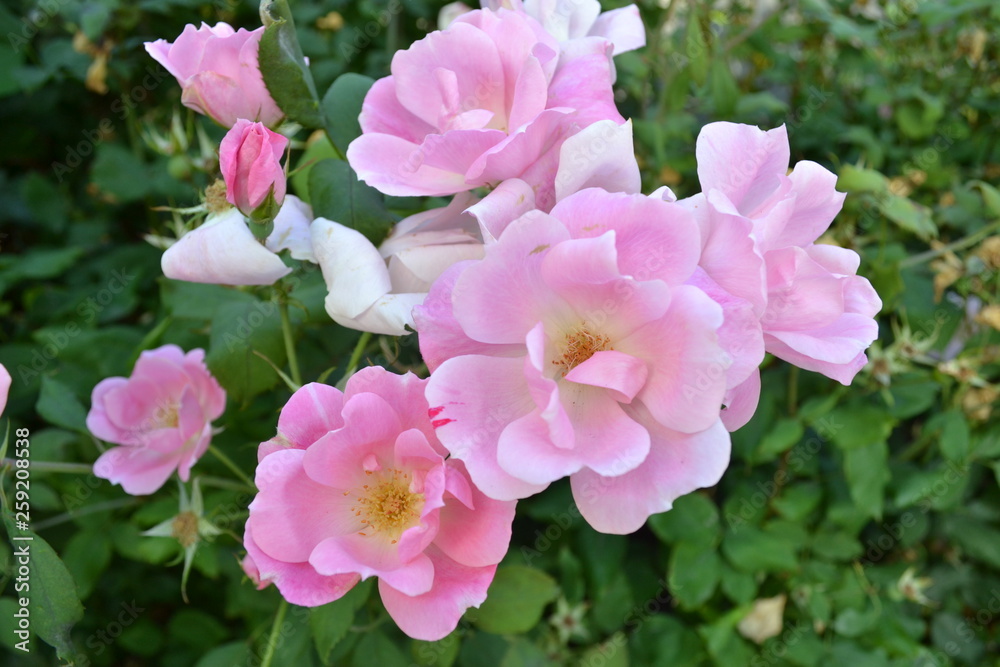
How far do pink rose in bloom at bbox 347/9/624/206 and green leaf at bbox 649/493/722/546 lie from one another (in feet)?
2.99

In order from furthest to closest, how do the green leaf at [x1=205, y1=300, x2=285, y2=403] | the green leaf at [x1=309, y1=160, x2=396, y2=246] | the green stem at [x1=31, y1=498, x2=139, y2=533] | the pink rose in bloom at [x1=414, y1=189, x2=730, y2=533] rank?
the green stem at [x1=31, y1=498, x2=139, y2=533] → the green leaf at [x1=205, y1=300, x2=285, y2=403] → the green leaf at [x1=309, y1=160, x2=396, y2=246] → the pink rose in bloom at [x1=414, y1=189, x2=730, y2=533]

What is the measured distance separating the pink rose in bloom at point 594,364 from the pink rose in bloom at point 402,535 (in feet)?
0.22

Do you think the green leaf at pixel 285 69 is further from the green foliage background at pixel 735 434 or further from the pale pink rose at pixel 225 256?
the green foliage background at pixel 735 434

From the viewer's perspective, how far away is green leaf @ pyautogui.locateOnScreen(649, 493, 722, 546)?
1430 mm

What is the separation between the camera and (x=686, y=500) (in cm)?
145

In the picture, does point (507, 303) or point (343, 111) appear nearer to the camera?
point (507, 303)

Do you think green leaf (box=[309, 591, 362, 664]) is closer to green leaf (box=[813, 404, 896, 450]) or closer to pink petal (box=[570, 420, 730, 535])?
pink petal (box=[570, 420, 730, 535])

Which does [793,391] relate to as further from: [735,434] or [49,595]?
[49,595]

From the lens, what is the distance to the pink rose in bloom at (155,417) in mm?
1021

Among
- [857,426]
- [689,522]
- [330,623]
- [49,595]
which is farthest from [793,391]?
[49,595]

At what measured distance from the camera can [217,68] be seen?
80cm

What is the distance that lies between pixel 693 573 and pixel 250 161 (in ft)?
3.75

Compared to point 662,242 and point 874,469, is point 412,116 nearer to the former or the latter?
point 662,242

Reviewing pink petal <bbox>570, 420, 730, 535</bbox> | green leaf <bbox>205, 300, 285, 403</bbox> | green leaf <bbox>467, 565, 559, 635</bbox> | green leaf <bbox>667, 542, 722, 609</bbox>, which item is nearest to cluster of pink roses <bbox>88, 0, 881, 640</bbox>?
pink petal <bbox>570, 420, 730, 535</bbox>
